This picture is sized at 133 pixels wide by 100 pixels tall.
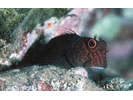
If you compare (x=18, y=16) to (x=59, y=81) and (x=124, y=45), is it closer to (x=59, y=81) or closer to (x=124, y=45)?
(x=59, y=81)

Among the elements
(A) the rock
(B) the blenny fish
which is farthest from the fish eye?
(A) the rock

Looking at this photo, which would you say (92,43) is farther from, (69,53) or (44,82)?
(44,82)

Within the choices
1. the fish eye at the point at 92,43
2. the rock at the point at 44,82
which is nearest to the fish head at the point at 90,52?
the fish eye at the point at 92,43

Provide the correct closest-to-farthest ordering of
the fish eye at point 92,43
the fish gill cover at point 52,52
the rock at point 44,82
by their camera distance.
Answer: the rock at point 44,82, the fish gill cover at point 52,52, the fish eye at point 92,43

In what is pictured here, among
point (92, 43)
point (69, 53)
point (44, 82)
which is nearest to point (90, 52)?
point (92, 43)

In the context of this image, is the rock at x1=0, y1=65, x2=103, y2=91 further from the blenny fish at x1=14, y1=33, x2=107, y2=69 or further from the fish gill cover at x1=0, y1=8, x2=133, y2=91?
the blenny fish at x1=14, y1=33, x2=107, y2=69

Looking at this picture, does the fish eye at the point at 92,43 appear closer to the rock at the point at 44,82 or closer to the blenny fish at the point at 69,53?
the blenny fish at the point at 69,53
